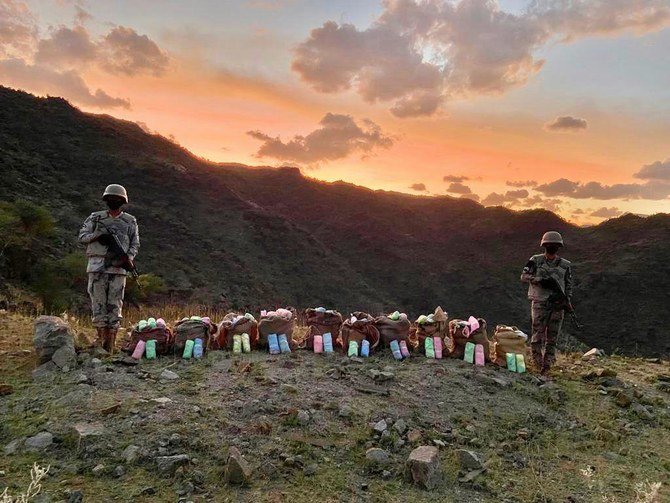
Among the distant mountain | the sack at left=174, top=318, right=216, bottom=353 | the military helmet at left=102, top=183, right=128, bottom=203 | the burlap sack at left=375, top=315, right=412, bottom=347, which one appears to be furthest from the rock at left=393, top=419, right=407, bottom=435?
the distant mountain

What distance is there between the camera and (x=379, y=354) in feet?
25.0

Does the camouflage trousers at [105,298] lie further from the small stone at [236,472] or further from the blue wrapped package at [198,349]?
the small stone at [236,472]

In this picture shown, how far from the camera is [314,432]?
16.1ft

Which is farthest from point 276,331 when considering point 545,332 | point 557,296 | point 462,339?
point 557,296

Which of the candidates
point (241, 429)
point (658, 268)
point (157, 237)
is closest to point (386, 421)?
point (241, 429)

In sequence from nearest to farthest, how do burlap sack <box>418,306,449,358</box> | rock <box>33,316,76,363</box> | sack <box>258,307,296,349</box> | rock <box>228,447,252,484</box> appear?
rock <box>228,447,252,484</box> → rock <box>33,316,76,363</box> → sack <box>258,307,296,349</box> → burlap sack <box>418,306,449,358</box>

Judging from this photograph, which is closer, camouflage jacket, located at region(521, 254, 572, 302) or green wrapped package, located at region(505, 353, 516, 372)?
green wrapped package, located at region(505, 353, 516, 372)

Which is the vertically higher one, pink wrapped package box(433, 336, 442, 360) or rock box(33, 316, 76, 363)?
rock box(33, 316, 76, 363)

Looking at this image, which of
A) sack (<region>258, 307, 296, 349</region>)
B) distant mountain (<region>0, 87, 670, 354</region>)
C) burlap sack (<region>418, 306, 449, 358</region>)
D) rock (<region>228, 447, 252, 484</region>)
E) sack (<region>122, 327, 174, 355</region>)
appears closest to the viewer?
rock (<region>228, 447, 252, 484</region>)

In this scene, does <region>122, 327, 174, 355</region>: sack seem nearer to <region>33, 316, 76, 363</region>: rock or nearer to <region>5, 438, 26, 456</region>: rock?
<region>33, 316, 76, 363</region>: rock

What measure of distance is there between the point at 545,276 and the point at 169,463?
6413 mm

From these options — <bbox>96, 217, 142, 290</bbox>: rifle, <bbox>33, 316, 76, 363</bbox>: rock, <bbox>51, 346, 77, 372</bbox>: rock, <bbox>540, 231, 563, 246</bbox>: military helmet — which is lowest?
<bbox>51, 346, 77, 372</bbox>: rock

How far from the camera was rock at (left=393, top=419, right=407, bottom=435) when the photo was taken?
5.08 metres

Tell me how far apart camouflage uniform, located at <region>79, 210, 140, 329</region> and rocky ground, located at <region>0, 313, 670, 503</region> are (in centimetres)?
82
